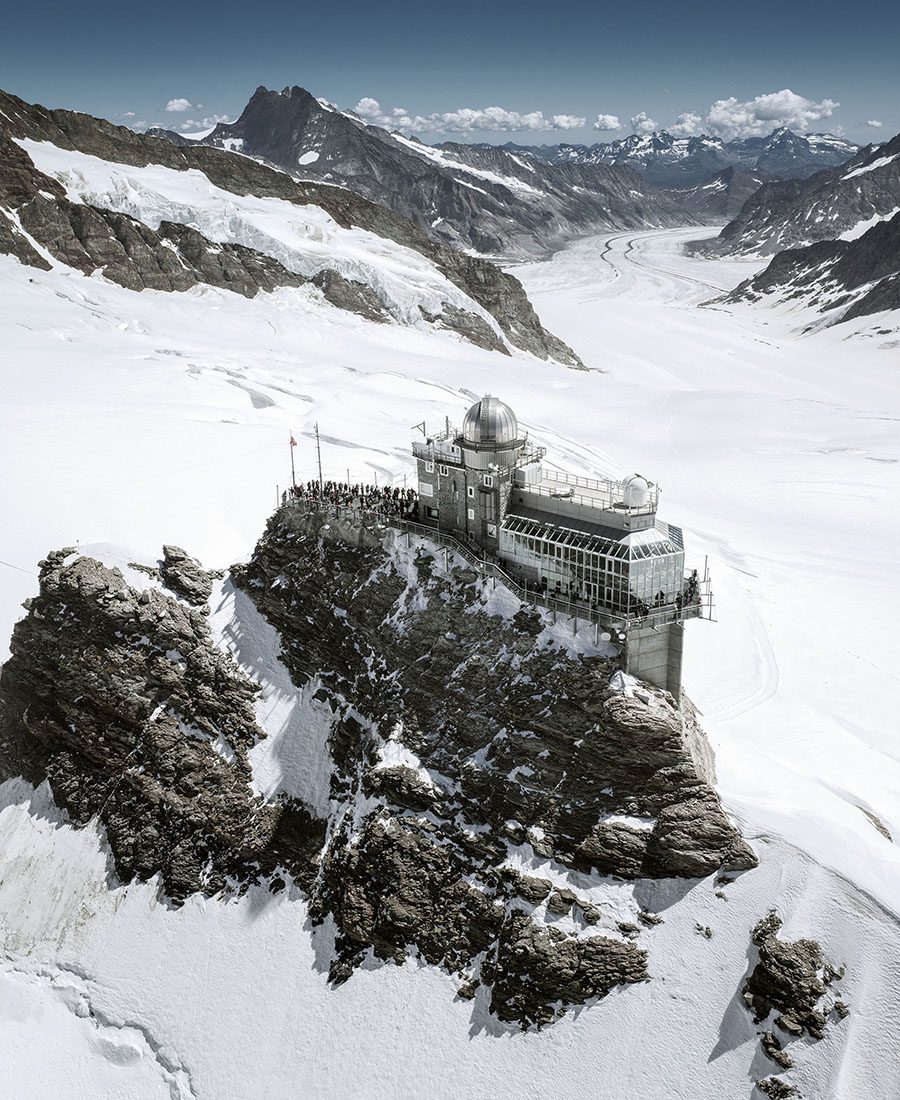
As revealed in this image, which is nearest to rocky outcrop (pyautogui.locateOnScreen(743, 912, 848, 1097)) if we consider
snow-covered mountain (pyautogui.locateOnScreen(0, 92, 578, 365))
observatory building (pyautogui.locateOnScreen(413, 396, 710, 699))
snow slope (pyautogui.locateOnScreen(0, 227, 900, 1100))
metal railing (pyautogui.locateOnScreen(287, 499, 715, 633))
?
snow slope (pyautogui.locateOnScreen(0, 227, 900, 1100))

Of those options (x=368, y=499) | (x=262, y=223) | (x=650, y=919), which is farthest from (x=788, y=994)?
(x=262, y=223)

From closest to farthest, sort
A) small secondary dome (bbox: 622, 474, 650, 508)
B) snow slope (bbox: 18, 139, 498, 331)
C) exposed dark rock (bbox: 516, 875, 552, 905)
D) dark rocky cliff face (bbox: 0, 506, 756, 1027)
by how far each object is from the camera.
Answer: dark rocky cliff face (bbox: 0, 506, 756, 1027) → exposed dark rock (bbox: 516, 875, 552, 905) → small secondary dome (bbox: 622, 474, 650, 508) → snow slope (bbox: 18, 139, 498, 331)

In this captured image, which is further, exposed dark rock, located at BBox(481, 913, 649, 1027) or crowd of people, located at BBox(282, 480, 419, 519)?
crowd of people, located at BBox(282, 480, 419, 519)

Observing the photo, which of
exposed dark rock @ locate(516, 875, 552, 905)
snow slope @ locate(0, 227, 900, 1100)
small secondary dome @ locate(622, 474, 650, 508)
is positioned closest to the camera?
snow slope @ locate(0, 227, 900, 1100)

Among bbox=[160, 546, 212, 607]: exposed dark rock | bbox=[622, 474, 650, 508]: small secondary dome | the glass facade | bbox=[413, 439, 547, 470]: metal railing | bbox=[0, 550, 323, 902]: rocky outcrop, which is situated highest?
bbox=[622, 474, 650, 508]: small secondary dome

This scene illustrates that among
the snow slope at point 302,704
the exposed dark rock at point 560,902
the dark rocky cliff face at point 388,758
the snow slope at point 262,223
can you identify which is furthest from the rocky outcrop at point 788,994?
the snow slope at point 262,223

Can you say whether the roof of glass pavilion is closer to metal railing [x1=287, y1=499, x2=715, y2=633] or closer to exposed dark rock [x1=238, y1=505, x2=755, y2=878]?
metal railing [x1=287, y1=499, x2=715, y2=633]
